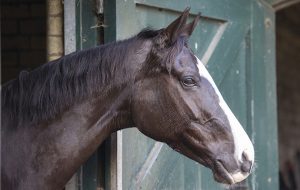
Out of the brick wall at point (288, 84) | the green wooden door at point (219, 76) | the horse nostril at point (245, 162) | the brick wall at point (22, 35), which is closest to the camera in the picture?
the horse nostril at point (245, 162)

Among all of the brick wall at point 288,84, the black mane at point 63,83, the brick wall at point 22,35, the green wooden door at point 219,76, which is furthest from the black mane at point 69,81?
the brick wall at point 288,84

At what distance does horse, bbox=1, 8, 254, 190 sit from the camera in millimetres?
2668

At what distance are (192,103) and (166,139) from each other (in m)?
0.18

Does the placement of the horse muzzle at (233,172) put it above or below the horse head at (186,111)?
below

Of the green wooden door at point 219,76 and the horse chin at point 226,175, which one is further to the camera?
the green wooden door at point 219,76

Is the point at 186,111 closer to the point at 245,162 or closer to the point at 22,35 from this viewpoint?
the point at 245,162

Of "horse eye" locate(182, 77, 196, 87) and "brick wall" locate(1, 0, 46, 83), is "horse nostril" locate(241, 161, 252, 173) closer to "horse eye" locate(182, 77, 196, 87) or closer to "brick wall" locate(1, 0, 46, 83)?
"horse eye" locate(182, 77, 196, 87)

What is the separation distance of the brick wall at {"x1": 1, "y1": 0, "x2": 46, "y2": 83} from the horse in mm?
2737

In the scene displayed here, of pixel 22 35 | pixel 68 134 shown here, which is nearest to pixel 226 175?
pixel 68 134

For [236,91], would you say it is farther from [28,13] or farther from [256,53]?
[28,13]

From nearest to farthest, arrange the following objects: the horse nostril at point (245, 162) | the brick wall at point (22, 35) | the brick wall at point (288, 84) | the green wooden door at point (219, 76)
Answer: the horse nostril at point (245, 162) → the green wooden door at point (219, 76) → the brick wall at point (22, 35) → the brick wall at point (288, 84)

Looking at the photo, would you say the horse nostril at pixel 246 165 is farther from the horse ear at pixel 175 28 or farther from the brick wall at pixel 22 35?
the brick wall at pixel 22 35

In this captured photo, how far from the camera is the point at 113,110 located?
8.93 ft

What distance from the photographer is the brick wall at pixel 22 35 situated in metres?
5.42
